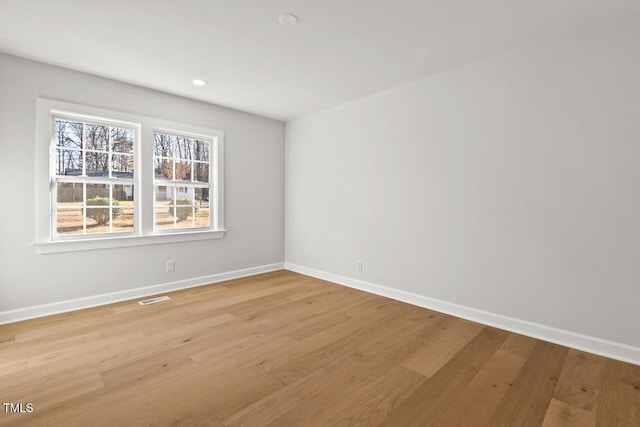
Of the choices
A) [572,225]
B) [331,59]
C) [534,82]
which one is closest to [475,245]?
[572,225]

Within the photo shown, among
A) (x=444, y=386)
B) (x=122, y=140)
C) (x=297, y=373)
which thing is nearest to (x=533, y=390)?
(x=444, y=386)

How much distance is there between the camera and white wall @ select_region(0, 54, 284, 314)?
285 cm

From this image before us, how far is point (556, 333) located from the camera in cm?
253

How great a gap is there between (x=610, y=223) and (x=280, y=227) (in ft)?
13.2

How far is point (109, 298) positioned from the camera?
11.1 feet

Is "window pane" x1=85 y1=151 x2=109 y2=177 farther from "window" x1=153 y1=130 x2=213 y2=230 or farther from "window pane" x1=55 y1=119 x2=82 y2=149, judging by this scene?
"window" x1=153 y1=130 x2=213 y2=230

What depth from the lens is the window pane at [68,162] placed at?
3.14 meters

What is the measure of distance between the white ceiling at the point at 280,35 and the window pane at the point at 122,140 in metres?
0.57

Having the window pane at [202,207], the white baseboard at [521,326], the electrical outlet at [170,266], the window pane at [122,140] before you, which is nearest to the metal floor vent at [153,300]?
the electrical outlet at [170,266]

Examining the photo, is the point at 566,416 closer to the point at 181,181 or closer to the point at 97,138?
the point at 181,181

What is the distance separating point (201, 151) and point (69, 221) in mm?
1726

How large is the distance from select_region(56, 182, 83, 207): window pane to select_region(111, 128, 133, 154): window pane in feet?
1.87

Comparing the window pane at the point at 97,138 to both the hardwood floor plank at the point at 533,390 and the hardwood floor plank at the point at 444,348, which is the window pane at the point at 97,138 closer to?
the hardwood floor plank at the point at 444,348

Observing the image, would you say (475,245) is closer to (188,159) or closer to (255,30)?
(255,30)
